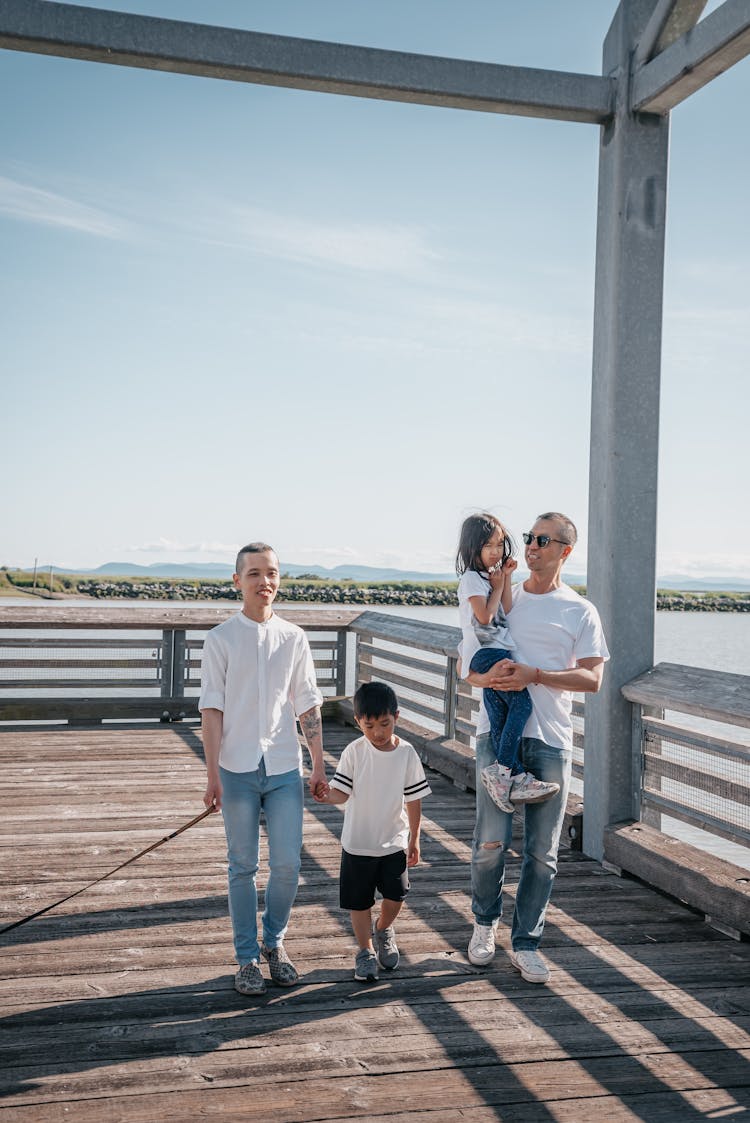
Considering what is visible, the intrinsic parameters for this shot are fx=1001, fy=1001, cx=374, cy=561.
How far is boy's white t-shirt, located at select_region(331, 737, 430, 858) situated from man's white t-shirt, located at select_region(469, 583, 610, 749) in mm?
338

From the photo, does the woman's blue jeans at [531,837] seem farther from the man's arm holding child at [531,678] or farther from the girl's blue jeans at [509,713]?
the man's arm holding child at [531,678]

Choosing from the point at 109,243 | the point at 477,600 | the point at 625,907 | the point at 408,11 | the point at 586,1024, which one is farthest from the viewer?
the point at 109,243

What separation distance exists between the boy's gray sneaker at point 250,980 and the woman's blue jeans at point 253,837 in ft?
0.09

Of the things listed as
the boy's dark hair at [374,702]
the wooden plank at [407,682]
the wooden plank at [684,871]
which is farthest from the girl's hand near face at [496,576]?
the wooden plank at [407,682]

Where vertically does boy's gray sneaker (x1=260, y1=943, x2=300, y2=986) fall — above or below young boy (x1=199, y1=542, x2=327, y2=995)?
below

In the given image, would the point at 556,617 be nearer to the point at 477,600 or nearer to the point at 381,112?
the point at 477,600

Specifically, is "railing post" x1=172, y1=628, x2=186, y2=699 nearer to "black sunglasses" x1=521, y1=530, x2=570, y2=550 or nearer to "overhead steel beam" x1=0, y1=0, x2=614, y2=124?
"overhead steel beam" x1=0, y1=0, x2=614, y2=124

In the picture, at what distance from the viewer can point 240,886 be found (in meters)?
3.10

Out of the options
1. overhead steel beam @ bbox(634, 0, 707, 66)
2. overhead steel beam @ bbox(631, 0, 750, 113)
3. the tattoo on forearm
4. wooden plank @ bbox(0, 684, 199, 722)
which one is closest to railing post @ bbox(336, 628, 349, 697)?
wooden plank @ bbox(0, 684, 199, 722)

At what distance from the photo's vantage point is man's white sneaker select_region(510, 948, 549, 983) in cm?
320

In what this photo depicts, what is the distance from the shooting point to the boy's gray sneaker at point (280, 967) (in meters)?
3.14

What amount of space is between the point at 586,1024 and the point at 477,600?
1284mm

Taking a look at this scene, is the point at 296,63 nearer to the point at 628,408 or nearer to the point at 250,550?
the point at 628,408

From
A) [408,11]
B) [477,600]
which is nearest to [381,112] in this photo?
[408,11]
